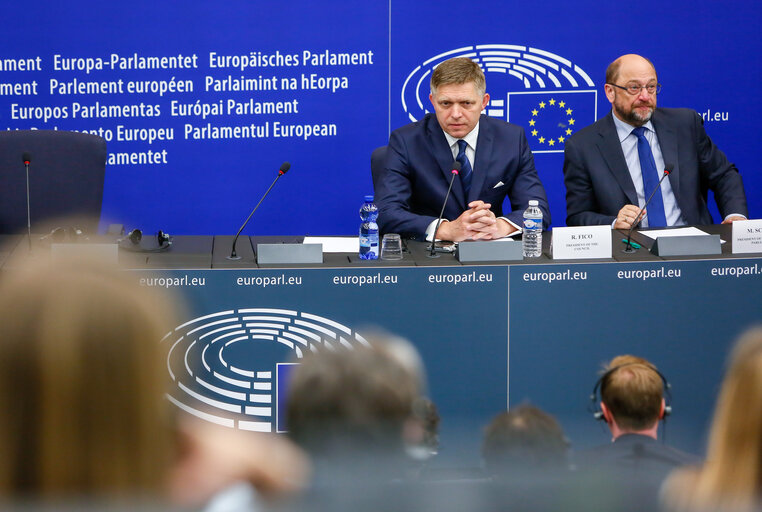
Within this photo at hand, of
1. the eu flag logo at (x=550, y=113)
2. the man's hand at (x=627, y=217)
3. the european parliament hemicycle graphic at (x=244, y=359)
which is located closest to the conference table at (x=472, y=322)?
the european parliament hemicycle graphic at (x=244, y=359)

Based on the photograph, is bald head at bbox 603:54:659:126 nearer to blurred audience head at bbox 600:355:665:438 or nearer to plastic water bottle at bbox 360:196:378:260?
plastic water bottle at bbox 360:196:378:260

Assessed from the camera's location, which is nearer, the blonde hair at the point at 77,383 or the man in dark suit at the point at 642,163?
the blonde hair at the point at 77,383

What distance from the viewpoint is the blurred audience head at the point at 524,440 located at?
1.07 m

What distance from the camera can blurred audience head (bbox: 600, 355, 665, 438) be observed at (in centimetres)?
222

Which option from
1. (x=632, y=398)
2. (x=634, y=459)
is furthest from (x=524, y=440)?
(x=632, y=398)

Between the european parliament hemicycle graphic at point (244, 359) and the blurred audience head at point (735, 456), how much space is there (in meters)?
2.47

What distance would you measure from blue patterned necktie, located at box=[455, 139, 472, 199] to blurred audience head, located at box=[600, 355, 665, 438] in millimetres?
2189

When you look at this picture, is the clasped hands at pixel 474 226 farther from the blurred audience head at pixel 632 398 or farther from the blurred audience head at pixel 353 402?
the blurred audience head at pixel 353 402

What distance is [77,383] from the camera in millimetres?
887

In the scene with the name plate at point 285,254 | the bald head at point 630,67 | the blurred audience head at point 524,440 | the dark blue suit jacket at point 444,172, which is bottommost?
the blurred audience head at point 524,440

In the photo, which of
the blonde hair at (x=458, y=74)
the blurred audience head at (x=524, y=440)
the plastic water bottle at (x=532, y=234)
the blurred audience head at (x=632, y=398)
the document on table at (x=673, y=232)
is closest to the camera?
the blurred audience head at (x=524, y=440)

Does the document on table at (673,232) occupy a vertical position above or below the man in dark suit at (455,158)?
below

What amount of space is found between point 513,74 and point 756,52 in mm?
1541

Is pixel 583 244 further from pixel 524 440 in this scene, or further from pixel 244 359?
pixel 524 440
